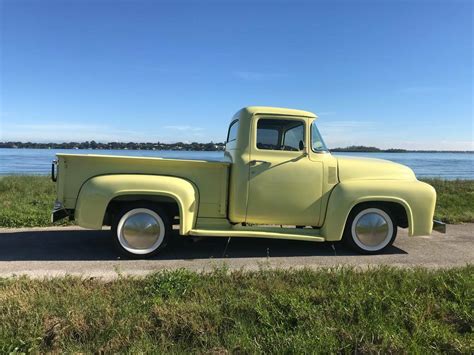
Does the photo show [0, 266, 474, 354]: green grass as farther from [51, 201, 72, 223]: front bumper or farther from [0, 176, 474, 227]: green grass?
[0, 176, 474, 227]: green grass

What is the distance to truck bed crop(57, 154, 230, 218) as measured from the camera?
17.6 feet

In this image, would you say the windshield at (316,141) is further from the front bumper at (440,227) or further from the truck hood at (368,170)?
the front bumper at (440,227)

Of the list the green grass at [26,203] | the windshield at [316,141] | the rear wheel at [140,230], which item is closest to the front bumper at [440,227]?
the windshield at [316,141]

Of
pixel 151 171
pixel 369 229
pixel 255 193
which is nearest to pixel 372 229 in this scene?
pixel 369 229

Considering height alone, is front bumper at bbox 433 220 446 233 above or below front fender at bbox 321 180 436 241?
below

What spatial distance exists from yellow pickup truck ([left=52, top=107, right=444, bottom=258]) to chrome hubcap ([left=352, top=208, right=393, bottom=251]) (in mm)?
14

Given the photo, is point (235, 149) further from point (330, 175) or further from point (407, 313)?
point (407, 313)

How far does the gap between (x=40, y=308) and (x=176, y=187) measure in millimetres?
2228

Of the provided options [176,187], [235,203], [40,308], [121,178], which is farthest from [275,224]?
[40,308]

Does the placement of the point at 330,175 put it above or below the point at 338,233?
above

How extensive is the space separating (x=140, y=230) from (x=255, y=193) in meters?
1.60

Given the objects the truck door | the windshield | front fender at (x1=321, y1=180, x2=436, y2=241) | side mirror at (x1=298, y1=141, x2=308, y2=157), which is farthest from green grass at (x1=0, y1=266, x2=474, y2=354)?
the windshield

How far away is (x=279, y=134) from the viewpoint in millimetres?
5883

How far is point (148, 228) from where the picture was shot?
5.48 meters
